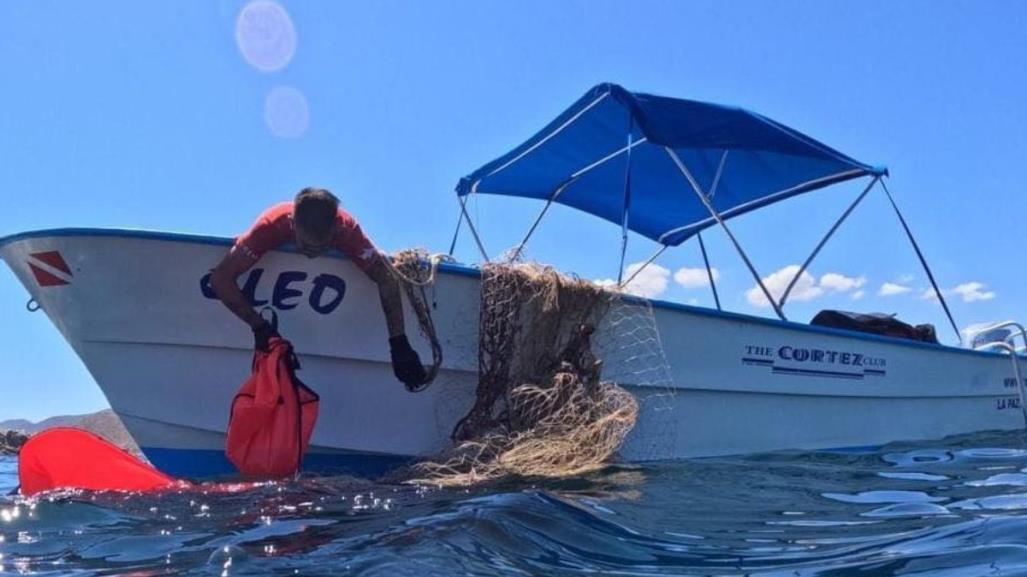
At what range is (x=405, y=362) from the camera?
15.1ft

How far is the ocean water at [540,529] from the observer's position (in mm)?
2564

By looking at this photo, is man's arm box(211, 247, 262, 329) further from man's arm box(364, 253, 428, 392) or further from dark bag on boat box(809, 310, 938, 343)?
dark bag on boat box(809, 310, 938, 343)

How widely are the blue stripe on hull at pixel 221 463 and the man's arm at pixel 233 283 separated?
2.81 ft

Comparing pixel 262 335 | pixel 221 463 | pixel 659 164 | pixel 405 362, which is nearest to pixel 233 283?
pixel 262 335

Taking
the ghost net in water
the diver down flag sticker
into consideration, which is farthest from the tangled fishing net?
the diver down flag sticker

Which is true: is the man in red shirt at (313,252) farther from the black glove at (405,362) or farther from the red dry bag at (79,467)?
the red dry bag at (79,467)

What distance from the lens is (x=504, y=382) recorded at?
4.99m

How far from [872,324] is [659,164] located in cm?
205

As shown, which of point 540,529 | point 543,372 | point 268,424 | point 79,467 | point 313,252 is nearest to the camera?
point 540,529

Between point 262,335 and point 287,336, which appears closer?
point 262,335

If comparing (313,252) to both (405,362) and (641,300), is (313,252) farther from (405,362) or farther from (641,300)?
(641,300)

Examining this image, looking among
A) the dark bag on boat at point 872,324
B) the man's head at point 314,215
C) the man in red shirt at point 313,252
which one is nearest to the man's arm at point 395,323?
the man in red shirt at point 313,252

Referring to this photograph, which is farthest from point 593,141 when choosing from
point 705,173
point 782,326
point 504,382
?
point 504,382

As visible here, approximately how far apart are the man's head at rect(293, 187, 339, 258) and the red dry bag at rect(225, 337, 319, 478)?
22.3 inches
